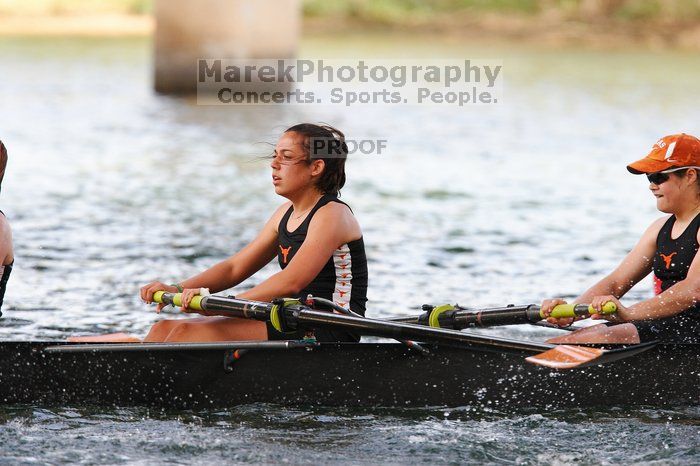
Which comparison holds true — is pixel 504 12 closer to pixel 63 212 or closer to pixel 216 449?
pixel 63 212

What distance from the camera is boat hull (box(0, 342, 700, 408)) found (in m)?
6.44

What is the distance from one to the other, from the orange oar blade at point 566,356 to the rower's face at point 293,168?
1.44 meters

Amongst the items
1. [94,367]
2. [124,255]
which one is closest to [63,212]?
[124,255]

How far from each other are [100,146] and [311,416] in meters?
12.1

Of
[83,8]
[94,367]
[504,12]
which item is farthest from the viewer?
[504,12]

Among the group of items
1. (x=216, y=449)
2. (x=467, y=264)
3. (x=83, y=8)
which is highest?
(x=83, y=8)

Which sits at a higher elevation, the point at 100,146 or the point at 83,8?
the point at 83,8

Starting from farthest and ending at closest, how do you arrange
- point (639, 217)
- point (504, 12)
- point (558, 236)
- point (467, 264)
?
point (504, 12) → point (639, 217) → point (558, 236) → point (467, 264)

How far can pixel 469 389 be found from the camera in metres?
6.53

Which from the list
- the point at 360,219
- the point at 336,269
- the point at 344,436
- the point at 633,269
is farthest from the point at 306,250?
the point at 360,219

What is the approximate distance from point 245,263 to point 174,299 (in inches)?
23.1

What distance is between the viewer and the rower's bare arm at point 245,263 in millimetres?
6820

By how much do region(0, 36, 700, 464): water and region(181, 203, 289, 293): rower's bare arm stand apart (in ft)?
2.36

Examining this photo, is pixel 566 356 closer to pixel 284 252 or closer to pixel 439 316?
pixel 439 316
